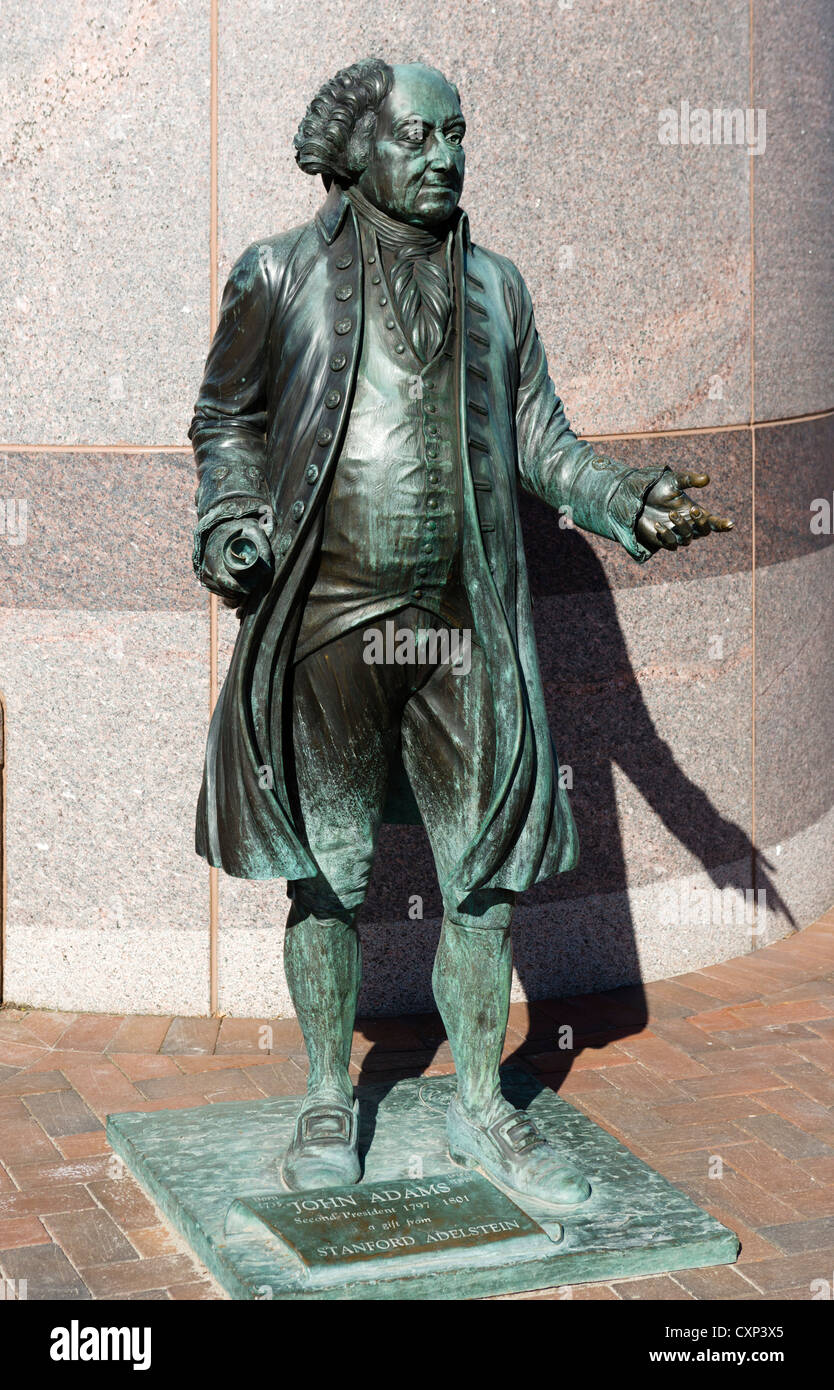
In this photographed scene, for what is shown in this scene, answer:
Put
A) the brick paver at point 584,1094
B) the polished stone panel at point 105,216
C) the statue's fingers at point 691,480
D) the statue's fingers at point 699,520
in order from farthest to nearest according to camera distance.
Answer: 1. the polished stone panel at point 105,216
2. the brick paver at point 584,1094
3. the statue's fingers at point 699,520
4. the statue's fingers at point 691,480

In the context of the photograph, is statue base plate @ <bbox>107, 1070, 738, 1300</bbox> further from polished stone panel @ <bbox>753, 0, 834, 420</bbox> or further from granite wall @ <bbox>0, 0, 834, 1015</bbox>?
polished stone panel @ <bbox>753, 0, 834, 420</bbox>

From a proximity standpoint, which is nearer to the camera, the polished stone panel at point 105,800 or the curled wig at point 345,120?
the curled wig at point 345,120

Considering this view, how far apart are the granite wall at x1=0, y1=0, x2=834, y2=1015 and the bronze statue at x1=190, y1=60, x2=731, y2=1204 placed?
1.45m

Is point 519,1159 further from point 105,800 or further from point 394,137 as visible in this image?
point 394,137

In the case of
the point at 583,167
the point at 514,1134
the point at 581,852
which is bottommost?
the point at 514,1134

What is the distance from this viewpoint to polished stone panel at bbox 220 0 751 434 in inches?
227

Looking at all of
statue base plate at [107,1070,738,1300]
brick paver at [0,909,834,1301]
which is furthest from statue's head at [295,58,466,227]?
brick paver at [0,909,834,1301]

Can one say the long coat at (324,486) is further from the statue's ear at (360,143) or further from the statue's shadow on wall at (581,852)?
the statue's shadow on wall at (581,852)

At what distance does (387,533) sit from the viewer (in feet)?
14.3

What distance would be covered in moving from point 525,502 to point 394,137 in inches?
79.8

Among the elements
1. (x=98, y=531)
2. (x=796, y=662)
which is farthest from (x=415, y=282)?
(x=796, y=662)

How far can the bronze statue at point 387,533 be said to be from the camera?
4.32 meters

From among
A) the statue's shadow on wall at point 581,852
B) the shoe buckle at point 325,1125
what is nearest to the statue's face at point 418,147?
the statue's shadow on wall at point 581,852

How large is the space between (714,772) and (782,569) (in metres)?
0.79
